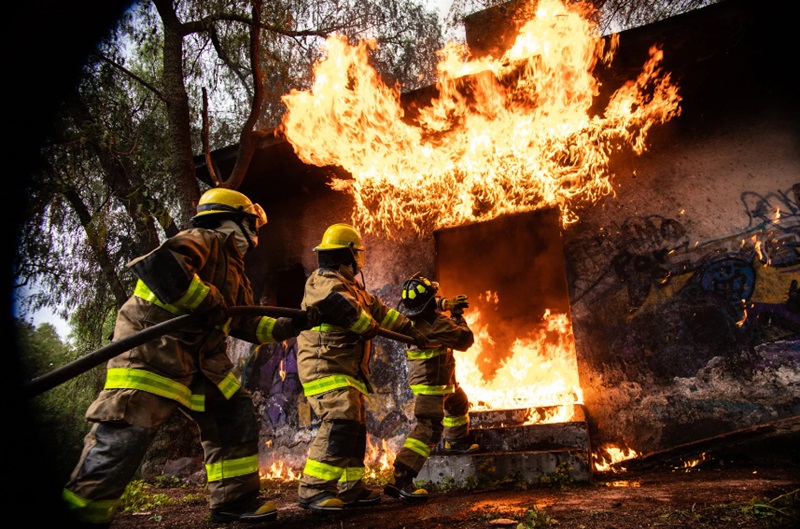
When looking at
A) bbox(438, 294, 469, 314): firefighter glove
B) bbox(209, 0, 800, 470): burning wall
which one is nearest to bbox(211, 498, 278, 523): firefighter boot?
bbox(438, 294, 469, 314): firefighter glove

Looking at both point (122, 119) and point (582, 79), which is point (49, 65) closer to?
point (122, 119)

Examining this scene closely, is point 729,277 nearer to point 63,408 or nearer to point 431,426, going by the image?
point 431,426

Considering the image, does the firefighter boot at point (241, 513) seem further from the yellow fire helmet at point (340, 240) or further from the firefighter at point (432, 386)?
the yellow fire helmet at point (340, 240)

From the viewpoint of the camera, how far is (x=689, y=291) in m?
5.57

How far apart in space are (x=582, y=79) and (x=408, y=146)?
2.57 meters

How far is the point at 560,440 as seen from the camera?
500cm

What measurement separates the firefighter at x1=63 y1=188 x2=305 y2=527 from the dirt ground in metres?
0.58

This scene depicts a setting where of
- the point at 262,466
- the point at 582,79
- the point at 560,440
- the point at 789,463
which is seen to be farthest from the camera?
the point at 262,466

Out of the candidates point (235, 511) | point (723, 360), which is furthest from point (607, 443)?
point (235, 511)

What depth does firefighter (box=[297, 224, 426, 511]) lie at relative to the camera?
361 cm

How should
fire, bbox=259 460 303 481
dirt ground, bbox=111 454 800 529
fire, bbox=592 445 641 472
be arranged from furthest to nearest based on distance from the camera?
fire, bbox=259 460 303 481 < fire, bbox=592 445 641 472 < dirt ground, bbox=111 454 800 529

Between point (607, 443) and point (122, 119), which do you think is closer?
point (607, 443)

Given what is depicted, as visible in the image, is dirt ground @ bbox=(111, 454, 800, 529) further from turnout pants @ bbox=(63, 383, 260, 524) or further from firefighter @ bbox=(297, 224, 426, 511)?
turnout pants @ bbox=(63, 383, 260, 524)

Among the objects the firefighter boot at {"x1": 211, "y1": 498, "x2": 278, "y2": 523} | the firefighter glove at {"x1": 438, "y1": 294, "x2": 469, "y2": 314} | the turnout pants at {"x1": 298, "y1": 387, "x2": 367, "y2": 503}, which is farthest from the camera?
the firefighter glove at {"x1": 438, "y1": 294, "x2": 469, "y2": 314}
